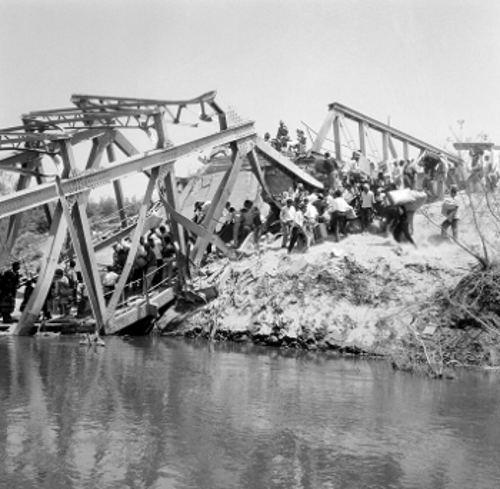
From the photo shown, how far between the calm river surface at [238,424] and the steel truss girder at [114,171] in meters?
3.07

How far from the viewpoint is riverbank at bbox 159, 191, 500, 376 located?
1501cm

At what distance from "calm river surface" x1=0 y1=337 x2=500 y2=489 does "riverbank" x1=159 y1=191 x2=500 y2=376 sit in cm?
98

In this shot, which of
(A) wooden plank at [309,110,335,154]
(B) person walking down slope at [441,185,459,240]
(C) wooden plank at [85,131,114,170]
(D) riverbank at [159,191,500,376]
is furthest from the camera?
(A) wooden plank at [309,110,335,154]

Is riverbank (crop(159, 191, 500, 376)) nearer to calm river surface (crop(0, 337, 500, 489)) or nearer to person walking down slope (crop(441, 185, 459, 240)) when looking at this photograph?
person walking down slope (crop(441, 185, 459, 240))

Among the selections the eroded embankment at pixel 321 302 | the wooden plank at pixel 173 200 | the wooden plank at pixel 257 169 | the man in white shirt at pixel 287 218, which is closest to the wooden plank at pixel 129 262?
the wooden plank at pixel 173 200

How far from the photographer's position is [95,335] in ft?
57.0

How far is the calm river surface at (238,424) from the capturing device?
309 inches

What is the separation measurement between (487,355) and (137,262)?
9387mm

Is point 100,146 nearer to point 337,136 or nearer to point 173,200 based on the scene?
point 173,200

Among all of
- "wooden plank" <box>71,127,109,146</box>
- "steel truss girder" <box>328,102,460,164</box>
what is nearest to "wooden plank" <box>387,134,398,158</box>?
"steel truss girder" <box>328,102,460,164</box>

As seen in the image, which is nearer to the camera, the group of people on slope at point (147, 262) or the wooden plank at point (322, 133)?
the group of people on slope at point (147, 262)

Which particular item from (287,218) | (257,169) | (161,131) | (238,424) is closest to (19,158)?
(161,131)

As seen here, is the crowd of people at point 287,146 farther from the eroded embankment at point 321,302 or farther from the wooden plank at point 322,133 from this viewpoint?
the eroded embankment at point 321,302

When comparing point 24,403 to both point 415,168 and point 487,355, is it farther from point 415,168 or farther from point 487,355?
point 415,168
